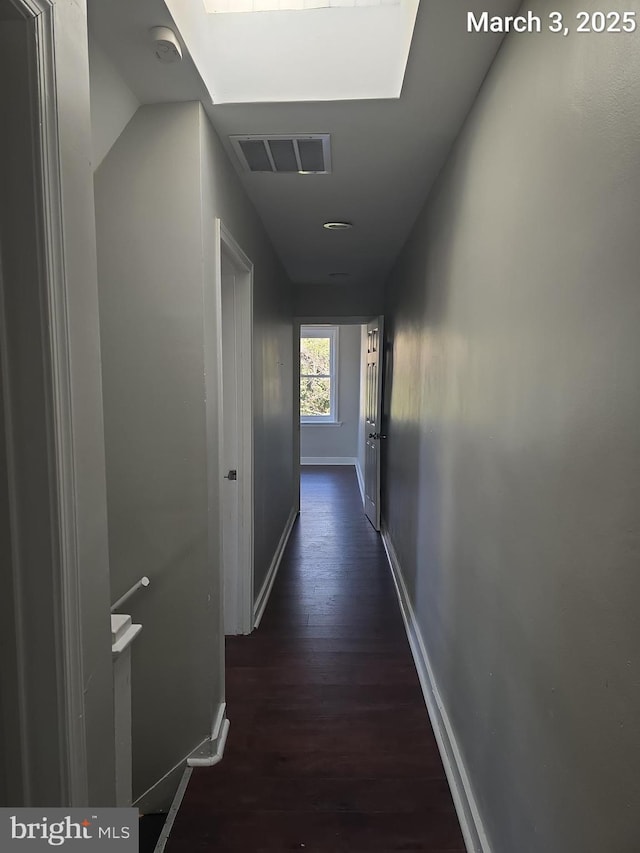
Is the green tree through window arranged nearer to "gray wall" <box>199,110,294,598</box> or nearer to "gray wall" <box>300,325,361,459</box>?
"gray wall" <box>300,325,361,459</box>

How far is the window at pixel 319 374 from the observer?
803 cm

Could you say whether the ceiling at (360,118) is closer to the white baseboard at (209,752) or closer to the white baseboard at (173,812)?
the white baseboard at (209,752)

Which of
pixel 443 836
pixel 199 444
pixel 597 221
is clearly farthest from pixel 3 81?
pixel 443 836

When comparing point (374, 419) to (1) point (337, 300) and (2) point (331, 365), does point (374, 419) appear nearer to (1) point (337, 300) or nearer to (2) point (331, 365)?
(1) point (337, 300)

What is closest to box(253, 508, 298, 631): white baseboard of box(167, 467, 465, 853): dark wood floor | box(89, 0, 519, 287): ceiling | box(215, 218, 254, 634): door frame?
box(167, 467, 465, 853): dark wood floor

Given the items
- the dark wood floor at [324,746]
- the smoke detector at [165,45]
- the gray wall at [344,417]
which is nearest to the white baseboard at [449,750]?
the dark wood floor at [324,746]

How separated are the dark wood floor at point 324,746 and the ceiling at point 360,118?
2.38 m

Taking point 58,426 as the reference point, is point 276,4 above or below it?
above

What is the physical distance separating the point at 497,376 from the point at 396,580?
8.36ft

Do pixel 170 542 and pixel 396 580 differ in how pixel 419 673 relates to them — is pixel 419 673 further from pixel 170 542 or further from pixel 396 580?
pixel 170 542

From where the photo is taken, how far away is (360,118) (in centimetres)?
179

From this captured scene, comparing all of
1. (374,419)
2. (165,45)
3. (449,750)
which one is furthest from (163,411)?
(374,419)

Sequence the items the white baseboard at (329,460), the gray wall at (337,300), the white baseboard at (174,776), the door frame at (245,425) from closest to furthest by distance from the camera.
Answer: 1. the white baseboard at (174,776)
2. the door frame at (245,425)
3. the gray wall at (337,300)
4. the white baseboard at (329,460)

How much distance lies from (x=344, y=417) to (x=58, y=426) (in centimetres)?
742
